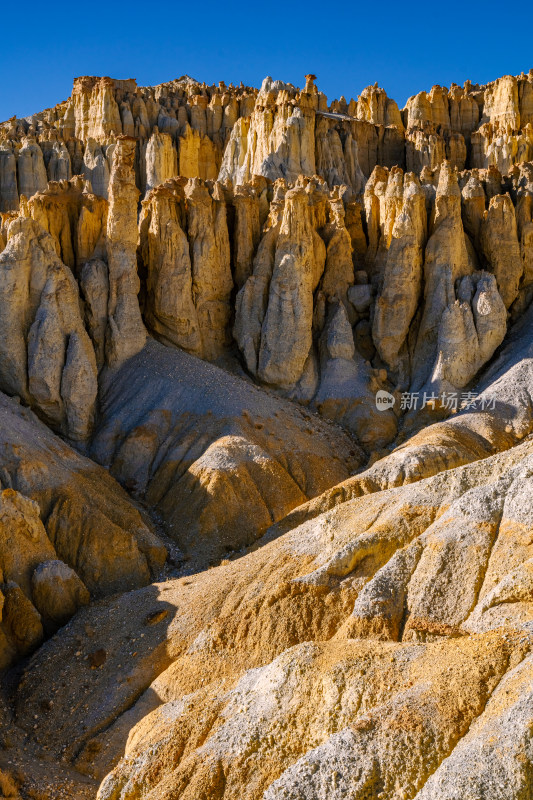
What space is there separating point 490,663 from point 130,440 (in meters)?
28.6

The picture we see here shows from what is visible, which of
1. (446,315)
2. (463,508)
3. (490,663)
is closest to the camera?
(490,663)

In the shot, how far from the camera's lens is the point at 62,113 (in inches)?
3487

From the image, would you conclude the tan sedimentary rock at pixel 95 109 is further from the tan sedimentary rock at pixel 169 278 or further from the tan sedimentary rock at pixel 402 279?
the tan sedimentary rock at pixel 402 279

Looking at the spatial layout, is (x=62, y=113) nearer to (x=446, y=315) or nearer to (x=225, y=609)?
(x=446, y=315)

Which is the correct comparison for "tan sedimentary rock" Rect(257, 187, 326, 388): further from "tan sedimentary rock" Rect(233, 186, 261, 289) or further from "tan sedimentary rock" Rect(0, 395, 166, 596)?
"tan sedimentary rock" Rect(0, 395, 166, 596)

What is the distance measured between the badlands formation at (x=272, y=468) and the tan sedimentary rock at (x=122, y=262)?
12 centimetres

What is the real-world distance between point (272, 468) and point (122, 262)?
14.7m

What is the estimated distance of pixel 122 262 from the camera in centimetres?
4731

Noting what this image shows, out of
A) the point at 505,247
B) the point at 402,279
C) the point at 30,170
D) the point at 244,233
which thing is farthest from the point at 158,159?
the point at 505,247

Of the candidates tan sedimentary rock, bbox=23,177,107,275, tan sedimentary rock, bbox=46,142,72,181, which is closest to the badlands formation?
tan sedimentary rock, bbox=23,177,107,275

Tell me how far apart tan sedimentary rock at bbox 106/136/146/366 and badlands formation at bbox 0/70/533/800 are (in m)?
0.12

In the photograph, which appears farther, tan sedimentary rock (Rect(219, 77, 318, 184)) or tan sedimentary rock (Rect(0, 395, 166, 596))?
tan sedimentary rock (Rect(219, 77, 318, 184))

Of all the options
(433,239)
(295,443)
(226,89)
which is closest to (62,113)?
(226,89)

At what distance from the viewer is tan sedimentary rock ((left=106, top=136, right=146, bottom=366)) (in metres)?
46.9
